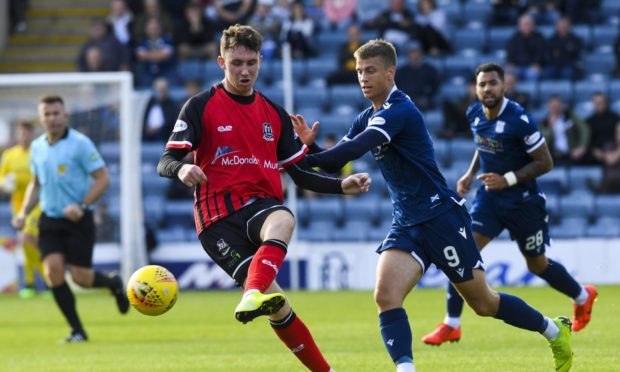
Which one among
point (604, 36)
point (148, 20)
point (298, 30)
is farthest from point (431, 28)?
point (148, 20)

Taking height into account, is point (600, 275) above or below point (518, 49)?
below

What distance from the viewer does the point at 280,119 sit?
8.02 metres

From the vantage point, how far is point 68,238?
12461mm

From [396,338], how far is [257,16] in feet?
51.9

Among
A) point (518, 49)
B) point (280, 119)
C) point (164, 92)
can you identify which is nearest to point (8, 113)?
point (164, 92)

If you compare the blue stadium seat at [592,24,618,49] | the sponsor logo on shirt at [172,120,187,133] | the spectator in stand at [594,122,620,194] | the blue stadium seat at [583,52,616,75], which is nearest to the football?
the sponsor logo on shirt at [172,120,187,133]

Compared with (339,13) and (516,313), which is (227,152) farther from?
(339,13)

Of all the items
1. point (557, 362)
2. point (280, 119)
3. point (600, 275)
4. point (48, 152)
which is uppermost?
point (280, 119)

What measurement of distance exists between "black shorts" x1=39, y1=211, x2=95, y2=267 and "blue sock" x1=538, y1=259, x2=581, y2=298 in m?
4.61

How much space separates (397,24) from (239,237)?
587 inches

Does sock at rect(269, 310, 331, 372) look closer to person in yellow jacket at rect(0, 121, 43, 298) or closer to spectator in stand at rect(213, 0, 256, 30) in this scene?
person in yellow jacket at rect(0, 121, 43, 298)

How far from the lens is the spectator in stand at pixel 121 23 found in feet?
76.9

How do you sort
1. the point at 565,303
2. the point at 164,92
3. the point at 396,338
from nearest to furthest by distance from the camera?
the point at 396,338 < the point at 565,303 < the point at 164,92

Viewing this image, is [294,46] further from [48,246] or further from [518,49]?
[48,246]
